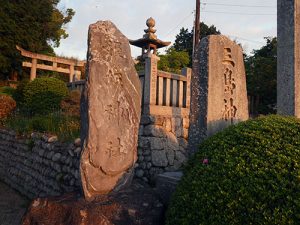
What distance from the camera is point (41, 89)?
30.3 ft

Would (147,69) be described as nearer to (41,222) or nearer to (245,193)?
(41,222)

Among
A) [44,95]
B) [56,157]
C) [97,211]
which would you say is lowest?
[97,211]

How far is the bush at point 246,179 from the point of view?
214 centimetres

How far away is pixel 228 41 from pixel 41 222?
318 centimetres

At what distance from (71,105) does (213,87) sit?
5443 millimetres

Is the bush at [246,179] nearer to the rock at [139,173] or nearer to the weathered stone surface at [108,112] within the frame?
the weathered stone surface at [108,112]

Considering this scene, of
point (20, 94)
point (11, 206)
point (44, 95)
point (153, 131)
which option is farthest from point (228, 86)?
point (20, 94)

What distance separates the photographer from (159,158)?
18.9ft

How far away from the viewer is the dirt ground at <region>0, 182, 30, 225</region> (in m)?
4.67

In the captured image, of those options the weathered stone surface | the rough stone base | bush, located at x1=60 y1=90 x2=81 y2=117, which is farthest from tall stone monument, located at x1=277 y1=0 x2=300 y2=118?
bush, located at x1=60 y1=90 x2=81 y2=117

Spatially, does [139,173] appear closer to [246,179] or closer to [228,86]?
[228,86]

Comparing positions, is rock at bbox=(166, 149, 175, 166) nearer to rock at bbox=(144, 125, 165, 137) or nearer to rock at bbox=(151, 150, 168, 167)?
rock at bbox=(151, 150, 168, 167)

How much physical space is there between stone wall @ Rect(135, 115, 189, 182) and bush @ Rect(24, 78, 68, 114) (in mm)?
4235

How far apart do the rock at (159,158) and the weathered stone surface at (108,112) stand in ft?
6.11
